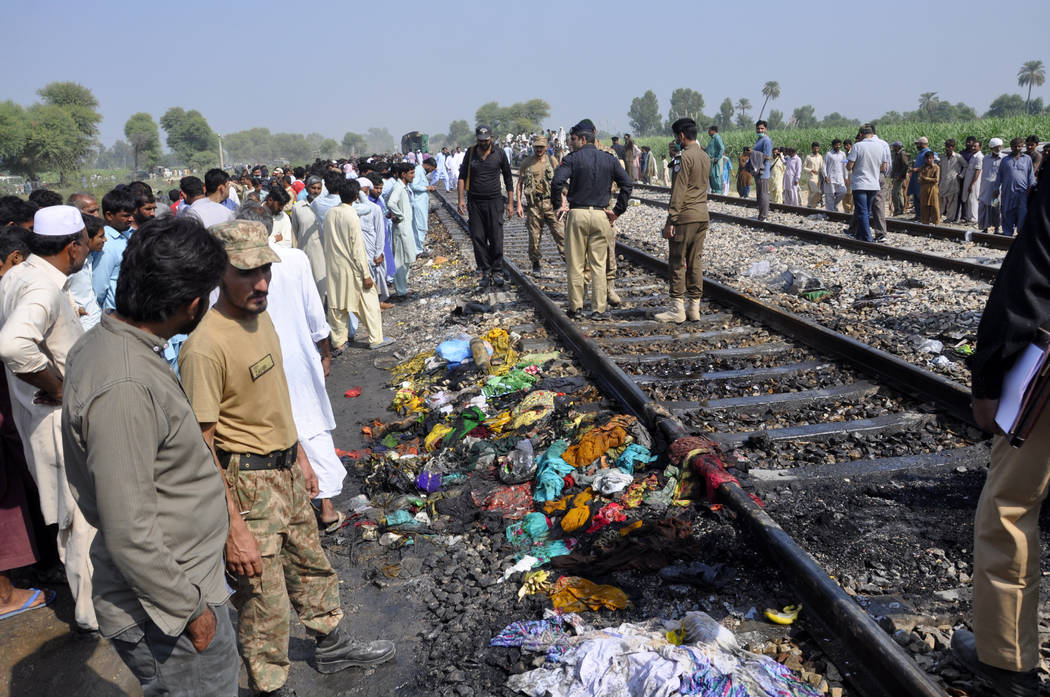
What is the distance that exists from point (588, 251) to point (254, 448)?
6.13m

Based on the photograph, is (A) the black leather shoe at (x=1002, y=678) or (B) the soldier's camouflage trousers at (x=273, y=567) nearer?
(A) the black leather shoe at (x=1002, y=678)

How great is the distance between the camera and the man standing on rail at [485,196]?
1084cm

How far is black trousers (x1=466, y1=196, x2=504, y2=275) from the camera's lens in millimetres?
11039

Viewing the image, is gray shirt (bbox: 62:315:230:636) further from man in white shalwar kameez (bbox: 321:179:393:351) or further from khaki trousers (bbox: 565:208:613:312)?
khaki trousers (bbox: 565:208:613:312)

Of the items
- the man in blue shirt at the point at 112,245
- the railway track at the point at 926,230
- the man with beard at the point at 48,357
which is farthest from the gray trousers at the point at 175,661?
the railway track at the point at 926,230

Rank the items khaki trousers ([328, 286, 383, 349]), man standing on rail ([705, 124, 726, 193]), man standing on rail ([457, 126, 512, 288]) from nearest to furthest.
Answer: khaki trousers ([328, 286, 383, 349])
man standing on rail ([457, 126, 512, 288])
man standing on rail ([705, 124, 726, 193])

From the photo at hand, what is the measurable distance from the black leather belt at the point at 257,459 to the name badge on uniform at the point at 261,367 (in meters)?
0.31

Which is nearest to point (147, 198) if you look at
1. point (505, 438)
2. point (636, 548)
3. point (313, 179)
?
point (313, 179)

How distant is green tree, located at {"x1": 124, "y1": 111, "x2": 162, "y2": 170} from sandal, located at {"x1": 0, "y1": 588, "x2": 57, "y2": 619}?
124 metres

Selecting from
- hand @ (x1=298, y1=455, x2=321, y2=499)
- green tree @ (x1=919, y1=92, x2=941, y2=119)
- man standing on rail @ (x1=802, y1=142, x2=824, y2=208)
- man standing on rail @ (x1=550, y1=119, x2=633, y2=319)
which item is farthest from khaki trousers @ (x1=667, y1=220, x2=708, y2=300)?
green tree @ (x1=919, y1=92, x2=941, y2=119)

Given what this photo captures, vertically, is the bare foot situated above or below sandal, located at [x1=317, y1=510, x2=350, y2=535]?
below

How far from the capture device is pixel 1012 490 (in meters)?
2.50

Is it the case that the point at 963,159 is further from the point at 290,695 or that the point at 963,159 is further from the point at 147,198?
the point at 290,695

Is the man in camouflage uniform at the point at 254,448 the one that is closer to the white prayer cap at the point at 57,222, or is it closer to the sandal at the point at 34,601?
the white prayer cap at the point at 57,222
